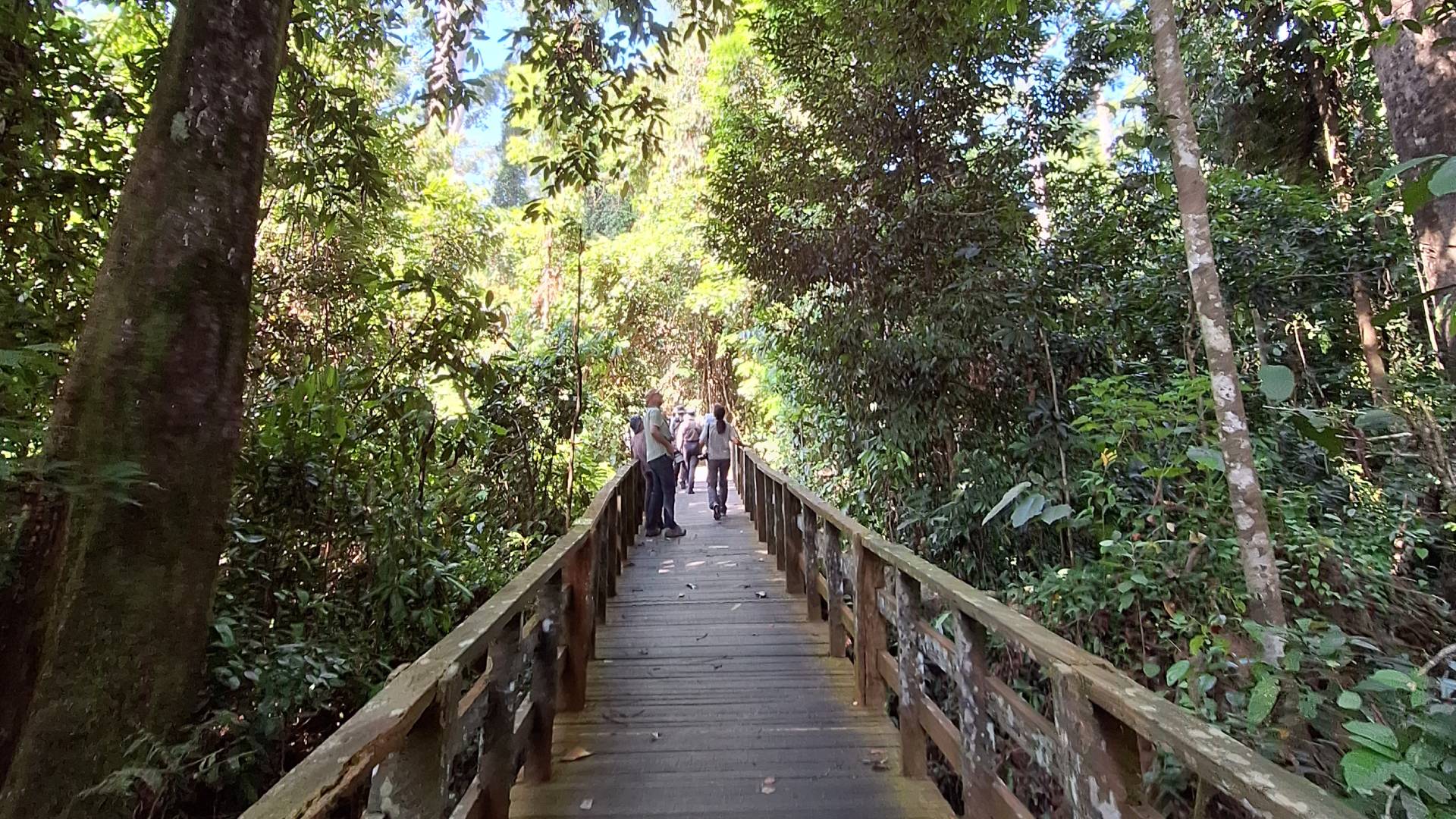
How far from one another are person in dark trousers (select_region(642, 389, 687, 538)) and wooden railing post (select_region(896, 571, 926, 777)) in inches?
170

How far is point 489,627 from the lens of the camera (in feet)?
6.59

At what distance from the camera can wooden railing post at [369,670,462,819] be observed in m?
1.50

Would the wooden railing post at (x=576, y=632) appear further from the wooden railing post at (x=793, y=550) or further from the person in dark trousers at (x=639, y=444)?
the person in dark trousers at (x=639, y=444)

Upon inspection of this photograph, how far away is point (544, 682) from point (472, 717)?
2.74ft

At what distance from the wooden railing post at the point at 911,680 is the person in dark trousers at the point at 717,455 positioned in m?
5.57

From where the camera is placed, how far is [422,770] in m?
1.61

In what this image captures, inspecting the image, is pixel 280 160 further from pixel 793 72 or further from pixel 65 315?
pixel 793 72

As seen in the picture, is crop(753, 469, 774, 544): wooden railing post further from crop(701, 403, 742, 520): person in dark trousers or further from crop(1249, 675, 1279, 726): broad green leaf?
crop(1249, 675, 1279, 726): broad green leaf

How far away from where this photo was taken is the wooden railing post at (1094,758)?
4.79 ft

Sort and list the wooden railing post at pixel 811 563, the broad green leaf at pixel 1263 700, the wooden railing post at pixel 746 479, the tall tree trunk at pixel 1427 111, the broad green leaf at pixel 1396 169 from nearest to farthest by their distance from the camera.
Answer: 1. the broad green leaf at pixel 1396 169
2. the broad green leaf at pixel 1263 700
3. the tall tree trunk at pixel 1427 111
4. the wooden railing post at pixel 811 563
5. the wooden railing post at pixel 746 479

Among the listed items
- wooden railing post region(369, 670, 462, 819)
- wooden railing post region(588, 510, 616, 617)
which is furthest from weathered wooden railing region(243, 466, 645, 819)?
wooden railing post region(588, 510, 616, 617)

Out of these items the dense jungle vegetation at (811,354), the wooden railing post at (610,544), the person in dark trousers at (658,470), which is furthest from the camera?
the person in dark trousers at (658,470)

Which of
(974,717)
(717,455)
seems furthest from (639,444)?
(974,717)

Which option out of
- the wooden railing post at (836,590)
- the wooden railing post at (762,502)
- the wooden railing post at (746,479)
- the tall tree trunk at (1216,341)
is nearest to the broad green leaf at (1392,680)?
the tall tree trunk at (1216,341)
